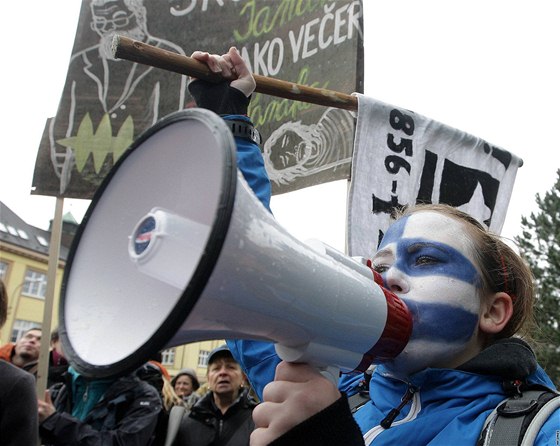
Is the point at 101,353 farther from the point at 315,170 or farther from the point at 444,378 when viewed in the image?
the point at 315,170

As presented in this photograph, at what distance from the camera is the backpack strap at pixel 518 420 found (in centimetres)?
93

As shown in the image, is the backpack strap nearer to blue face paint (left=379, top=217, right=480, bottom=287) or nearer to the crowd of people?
the crowd of people

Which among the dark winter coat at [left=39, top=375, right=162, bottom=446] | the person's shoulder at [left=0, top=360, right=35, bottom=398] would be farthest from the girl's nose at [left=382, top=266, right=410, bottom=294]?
the dark winter coat at [left=39, top=375, right=162, bottom=446]

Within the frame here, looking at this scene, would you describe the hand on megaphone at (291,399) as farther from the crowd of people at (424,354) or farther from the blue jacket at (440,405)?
the blue jacket at (440,405)

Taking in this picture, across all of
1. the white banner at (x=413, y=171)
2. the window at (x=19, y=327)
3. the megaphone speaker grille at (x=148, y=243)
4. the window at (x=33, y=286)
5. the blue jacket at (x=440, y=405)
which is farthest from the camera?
the window at (x=33, y=286)

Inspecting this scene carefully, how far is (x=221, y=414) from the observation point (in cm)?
316

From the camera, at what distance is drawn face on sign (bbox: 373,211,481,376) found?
1.08 meters

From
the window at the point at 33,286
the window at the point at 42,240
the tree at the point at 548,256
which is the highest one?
the tree at the point at 548,256

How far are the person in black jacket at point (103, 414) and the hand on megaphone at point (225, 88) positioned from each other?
5.30ft

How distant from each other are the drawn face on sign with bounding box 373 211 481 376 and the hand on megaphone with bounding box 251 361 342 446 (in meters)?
0.22

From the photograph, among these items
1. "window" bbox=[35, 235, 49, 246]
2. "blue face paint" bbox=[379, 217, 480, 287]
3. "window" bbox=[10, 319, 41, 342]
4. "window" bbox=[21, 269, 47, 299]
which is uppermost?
"blue face paint" bbox=[379, 217, 480, 287]

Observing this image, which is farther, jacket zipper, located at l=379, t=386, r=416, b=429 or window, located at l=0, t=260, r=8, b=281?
window, located at l=0, t=260, r=8, b=281

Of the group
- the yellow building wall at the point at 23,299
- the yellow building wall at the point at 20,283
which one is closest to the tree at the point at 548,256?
the yellow building wall at the point at 23,299

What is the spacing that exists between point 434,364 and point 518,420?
0.63 ft
